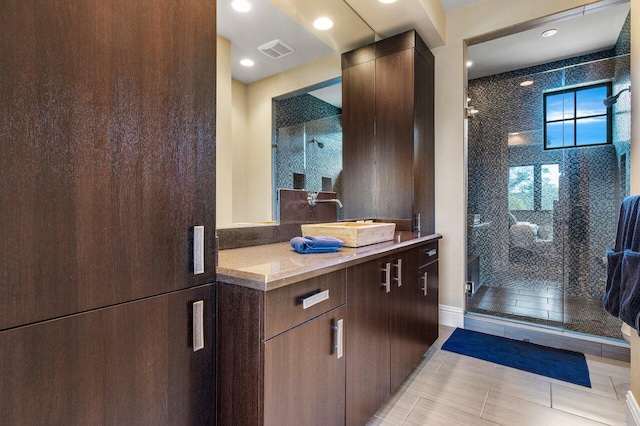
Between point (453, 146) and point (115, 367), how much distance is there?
113 inches

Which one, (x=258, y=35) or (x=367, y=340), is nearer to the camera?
(x=367, y=340)

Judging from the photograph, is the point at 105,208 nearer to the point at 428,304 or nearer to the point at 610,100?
the point at 428,304

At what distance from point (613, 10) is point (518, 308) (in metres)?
2.69

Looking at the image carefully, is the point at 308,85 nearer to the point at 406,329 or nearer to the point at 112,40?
the point at 112,40

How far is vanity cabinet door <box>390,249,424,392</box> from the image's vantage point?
1728 millimetres

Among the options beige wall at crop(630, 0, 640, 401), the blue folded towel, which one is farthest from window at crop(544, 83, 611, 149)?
the blue folded towel

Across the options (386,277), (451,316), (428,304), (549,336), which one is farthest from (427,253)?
(549,336)

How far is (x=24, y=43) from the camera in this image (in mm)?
685

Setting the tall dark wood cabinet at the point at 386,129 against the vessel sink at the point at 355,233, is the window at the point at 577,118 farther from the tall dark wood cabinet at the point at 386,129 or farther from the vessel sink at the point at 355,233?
the vessel sink at the point at 355,233

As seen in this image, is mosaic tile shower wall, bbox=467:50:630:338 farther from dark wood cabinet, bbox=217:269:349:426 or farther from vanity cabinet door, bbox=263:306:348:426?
dark wood cabinet, bbox=217:269:349:426

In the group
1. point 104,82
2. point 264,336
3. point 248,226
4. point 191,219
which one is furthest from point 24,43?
point 248,226

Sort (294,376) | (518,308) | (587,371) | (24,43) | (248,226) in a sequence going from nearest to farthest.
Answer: (24,43), (294,376), (248,226), (587,371), (518,308)

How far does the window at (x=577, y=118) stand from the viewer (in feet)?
9.59

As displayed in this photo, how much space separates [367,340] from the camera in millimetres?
1476
